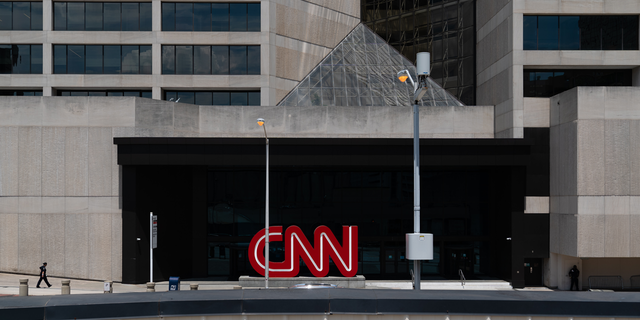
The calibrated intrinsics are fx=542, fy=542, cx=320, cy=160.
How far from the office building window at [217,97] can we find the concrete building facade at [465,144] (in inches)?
131

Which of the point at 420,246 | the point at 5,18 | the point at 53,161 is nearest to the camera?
the point at 420,246

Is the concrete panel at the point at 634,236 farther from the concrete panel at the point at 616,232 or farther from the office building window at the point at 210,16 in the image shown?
the office building window at the point at 210,16

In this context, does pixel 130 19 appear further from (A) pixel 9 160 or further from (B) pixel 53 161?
(A) pixel 9 160

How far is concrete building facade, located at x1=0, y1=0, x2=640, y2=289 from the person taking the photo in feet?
104

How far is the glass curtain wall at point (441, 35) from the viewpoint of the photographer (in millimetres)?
42094

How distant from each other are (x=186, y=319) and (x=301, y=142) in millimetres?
22322

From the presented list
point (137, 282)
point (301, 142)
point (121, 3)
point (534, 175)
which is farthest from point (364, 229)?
point (121, 3)

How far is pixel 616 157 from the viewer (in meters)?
31.6

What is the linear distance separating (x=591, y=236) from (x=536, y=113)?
331 inches

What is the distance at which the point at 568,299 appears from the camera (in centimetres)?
1184

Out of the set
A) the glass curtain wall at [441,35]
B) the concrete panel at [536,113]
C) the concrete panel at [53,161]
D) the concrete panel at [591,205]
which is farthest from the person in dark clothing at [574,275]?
the concrete panel at [53,161]

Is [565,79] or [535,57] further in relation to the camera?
[565,79]

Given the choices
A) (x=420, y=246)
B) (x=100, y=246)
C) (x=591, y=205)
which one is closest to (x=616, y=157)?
(x=591, y=205)

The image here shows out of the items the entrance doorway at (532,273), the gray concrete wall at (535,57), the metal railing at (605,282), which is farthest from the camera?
the entrance doorway at (532,273)
